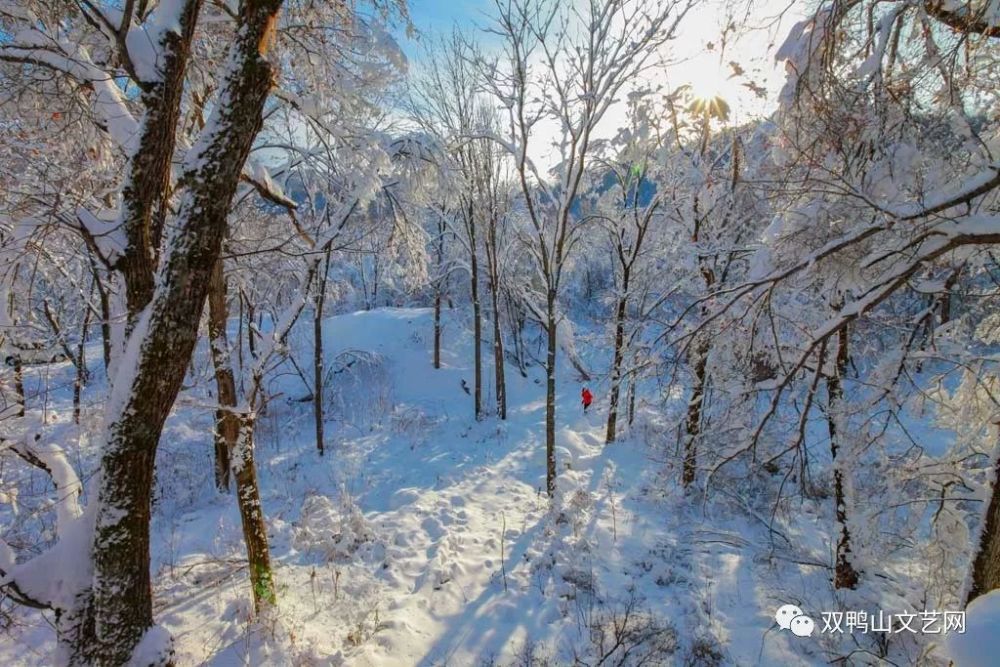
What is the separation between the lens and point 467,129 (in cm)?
1208

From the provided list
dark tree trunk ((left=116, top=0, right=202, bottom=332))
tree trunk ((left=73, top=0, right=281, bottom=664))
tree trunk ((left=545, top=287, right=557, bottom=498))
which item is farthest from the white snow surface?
tree trunk ((left=545, top=287, right=557, bottom=498))

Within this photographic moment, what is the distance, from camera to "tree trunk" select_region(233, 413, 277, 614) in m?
4.69

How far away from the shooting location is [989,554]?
3.27 m

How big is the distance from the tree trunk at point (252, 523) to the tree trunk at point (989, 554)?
245 inches

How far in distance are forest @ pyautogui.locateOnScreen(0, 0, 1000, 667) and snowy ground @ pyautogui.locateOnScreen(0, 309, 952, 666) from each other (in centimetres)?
5

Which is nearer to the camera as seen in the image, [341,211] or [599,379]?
[599,379]

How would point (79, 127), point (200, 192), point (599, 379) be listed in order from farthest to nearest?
1. point (599, 379)
2. point (79, 127)
3. point (200, 192)

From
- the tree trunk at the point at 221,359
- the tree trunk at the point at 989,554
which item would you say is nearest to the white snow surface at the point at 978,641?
the tree trunk at the point at 989,554

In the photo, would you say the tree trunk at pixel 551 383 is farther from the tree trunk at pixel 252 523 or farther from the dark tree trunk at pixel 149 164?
the dark tree trunk at pixel 149 164

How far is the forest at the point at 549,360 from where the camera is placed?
257 cm

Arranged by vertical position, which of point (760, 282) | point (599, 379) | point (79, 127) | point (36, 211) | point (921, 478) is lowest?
point (921, 478)

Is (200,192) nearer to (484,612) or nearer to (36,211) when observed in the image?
(36,211)

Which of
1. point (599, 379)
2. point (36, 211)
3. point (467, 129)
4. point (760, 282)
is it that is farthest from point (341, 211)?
point (467, 129)

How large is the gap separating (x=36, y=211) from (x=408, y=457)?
29.0 feet
